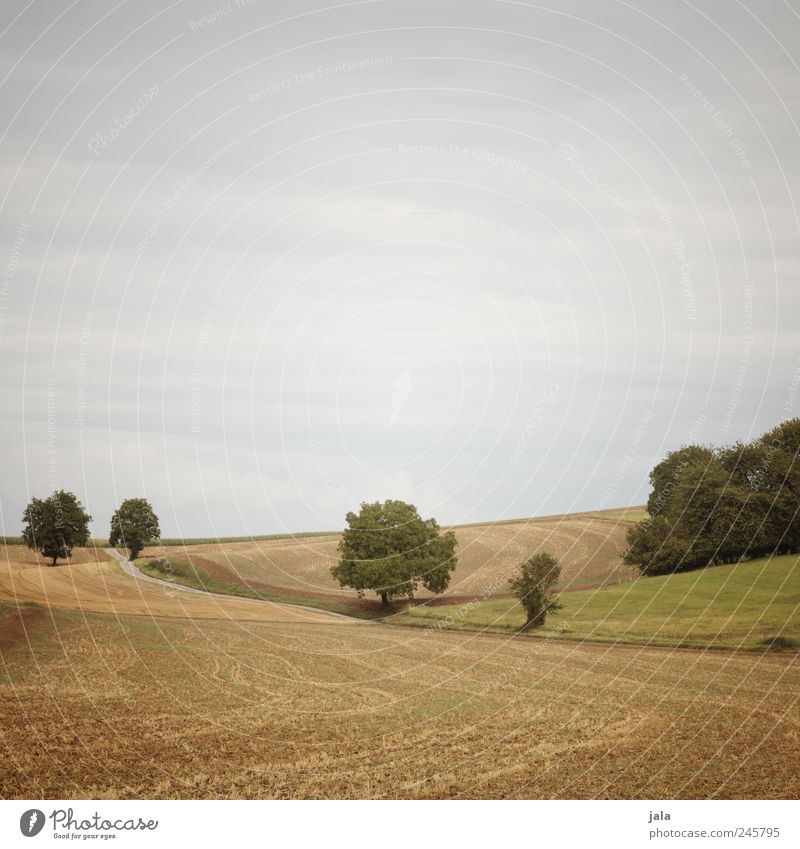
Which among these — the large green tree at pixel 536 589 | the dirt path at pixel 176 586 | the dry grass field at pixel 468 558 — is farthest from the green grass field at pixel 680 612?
the dirt path at pixel 176 586

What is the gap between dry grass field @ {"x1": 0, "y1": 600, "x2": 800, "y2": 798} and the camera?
21.1m

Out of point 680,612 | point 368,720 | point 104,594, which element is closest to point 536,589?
point 680,612

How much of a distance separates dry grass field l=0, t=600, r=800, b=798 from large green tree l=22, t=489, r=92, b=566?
9.19m

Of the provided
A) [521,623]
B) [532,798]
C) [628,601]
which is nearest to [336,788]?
[532,798]

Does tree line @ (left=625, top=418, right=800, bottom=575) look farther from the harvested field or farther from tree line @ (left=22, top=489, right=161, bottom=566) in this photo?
tree line @ (left=22, top=489, right=161, bottom=566)

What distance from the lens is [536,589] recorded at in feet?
197

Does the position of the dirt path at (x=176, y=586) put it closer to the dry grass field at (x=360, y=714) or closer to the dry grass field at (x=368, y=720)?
the dry grass field at (x=360, y=714)

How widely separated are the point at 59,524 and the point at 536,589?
117 ft

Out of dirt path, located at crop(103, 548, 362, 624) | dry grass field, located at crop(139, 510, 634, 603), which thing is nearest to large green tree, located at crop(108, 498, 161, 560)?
dirt path, located at crop(103, 548, 362, 624)

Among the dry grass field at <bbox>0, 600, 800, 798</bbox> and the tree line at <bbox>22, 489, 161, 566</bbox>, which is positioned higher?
the tree line at <bbox>22, 489, 161, 566</bbox>

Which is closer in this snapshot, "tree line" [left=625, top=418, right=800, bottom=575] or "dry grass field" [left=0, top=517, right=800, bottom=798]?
"dry grass field" [left=0, top=517, right=800, bottom=798]

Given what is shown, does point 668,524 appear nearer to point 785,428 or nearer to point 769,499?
point 769,499

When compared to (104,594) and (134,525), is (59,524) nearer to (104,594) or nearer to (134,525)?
(104,594)

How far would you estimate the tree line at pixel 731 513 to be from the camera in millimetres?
76812
